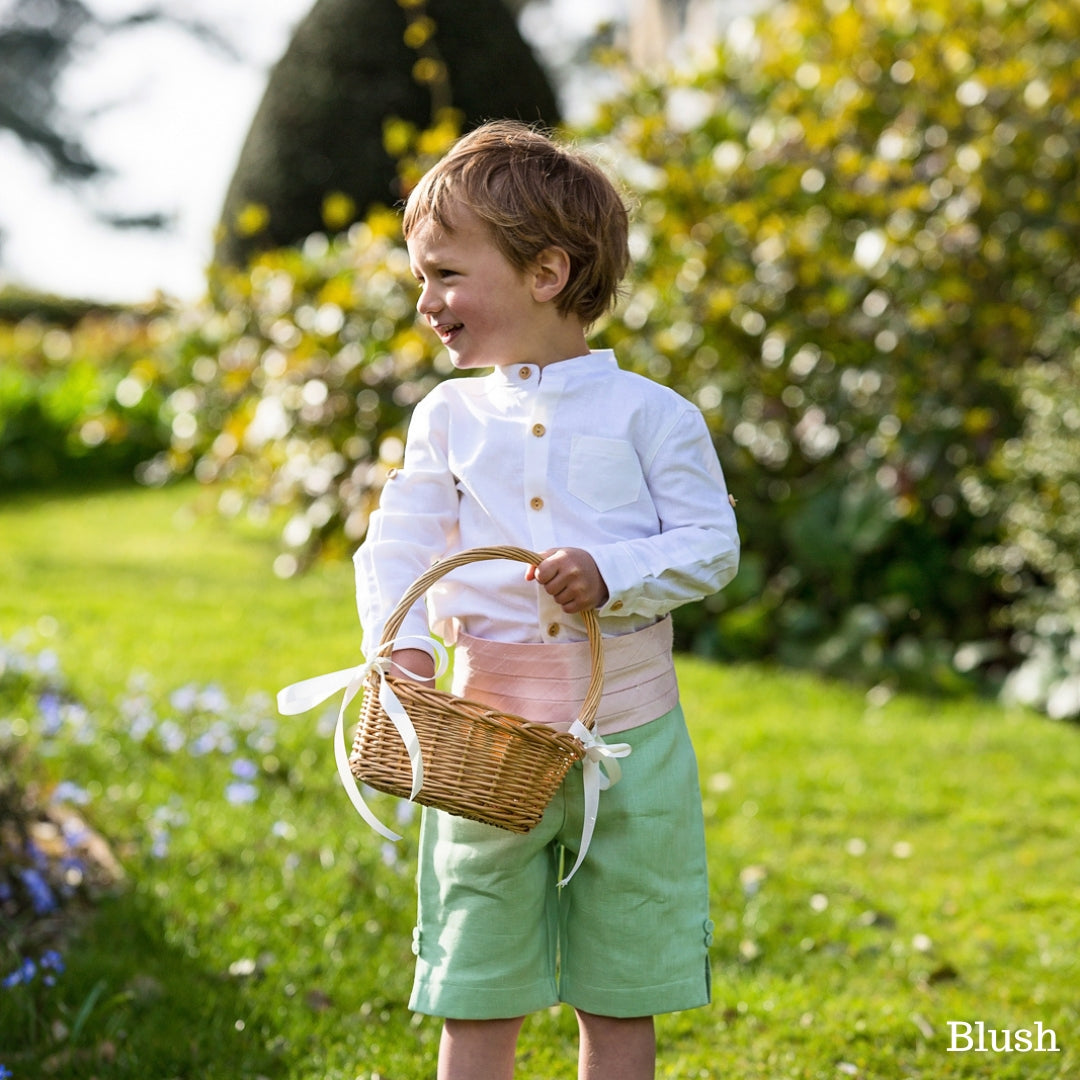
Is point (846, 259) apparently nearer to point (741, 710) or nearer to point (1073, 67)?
point (1073, 67)

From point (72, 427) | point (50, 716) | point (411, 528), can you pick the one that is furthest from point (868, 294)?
point (72, 427)

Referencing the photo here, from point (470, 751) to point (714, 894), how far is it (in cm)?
155

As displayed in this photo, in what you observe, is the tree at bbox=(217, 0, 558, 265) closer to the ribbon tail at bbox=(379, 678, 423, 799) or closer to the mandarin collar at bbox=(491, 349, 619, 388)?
the mandarin collar at bbox=(491, 349, 619, 388)

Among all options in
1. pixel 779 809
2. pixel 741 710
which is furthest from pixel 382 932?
pixel 741 710

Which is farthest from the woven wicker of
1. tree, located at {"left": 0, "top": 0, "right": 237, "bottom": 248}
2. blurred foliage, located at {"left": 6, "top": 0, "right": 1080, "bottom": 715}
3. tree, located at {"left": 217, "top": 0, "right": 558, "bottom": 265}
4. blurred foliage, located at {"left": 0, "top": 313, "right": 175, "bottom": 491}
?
tree, located at {"left": 0, "top": 0, "right": 237, "bottom": 248}

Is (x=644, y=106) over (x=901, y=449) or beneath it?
over

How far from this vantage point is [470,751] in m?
1.65

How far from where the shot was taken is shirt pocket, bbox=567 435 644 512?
181 cm

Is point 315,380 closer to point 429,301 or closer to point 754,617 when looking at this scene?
point 754,617

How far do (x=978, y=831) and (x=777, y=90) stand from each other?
3.23 m

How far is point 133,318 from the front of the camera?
14820 mm

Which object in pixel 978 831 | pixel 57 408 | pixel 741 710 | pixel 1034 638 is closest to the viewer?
pixel 978 831

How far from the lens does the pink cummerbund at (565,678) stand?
1825mm

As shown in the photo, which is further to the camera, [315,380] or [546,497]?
[315,380]
